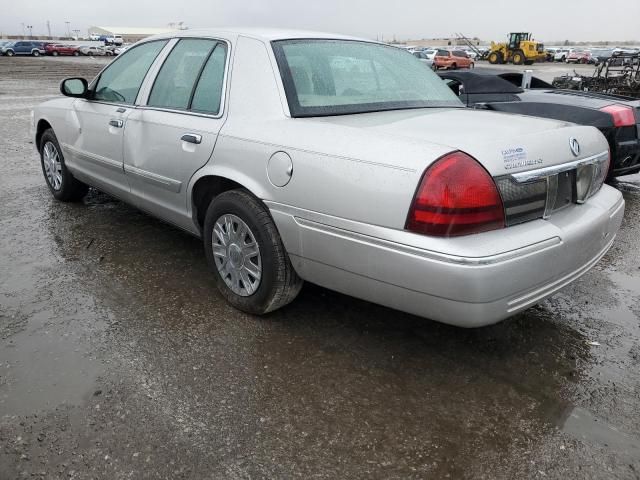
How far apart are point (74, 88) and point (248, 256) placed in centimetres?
251

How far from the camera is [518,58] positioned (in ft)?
141

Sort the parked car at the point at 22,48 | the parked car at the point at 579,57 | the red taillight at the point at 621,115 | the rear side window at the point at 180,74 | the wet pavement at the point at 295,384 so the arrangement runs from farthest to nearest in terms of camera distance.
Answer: the parked car at the point at 579,57 → the parked car at the point at 22,48 → the red taillight at the point at 621,115 → the rear side window at the point at 180,74 → the wet pavement at the point at 295,384

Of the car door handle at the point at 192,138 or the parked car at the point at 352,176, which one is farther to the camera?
the car door handle at the point at 192,138

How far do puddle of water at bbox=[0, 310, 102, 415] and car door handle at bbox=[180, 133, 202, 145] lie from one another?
4.15ft

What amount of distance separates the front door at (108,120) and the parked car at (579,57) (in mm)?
55880

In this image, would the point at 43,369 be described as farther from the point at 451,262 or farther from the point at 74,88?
the point at 74,88

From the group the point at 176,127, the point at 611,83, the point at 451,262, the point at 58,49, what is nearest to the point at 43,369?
the point at 176,127

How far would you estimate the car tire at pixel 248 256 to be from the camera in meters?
2.85

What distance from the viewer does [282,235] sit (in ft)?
9.04

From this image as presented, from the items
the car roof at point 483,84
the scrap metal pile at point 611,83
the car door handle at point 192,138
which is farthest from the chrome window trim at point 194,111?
the scrap metal pile at point 611,83

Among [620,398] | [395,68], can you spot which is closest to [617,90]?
[395,68]

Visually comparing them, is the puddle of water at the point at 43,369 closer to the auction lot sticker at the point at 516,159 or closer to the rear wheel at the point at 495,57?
the auction lot sticker at the point at 516,159

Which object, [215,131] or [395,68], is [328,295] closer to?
[215,131]

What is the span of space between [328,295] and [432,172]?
1474 millimetres
